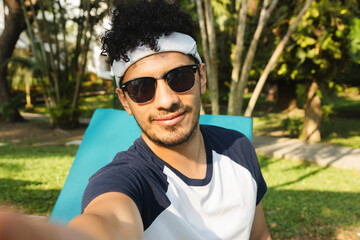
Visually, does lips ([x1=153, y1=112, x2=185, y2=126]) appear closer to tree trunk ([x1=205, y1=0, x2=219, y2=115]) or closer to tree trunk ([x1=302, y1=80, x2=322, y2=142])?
tree trunk ([x1=205, y1=0, x2=219, y2=115])

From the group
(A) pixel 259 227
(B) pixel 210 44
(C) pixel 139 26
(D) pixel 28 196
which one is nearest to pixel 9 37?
(D) pixel 28 196

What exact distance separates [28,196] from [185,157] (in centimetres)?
322

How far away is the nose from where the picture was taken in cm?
154

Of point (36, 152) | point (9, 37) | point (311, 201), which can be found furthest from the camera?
point (9, 37)

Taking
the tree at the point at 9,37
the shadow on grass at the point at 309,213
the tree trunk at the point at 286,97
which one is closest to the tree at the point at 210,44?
the shadow on grass at the point at 309,213

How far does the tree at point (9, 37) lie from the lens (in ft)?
33.5

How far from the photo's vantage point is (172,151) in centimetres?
158

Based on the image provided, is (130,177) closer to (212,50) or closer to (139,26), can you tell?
(139,26)

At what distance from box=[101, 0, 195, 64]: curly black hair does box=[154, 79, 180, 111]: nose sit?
170 millimetres

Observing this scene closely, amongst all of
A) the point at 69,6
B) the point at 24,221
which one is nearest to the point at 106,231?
the point at 24,221

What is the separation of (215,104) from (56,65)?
763 cm

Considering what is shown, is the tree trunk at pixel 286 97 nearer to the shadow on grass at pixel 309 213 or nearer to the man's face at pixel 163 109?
the shadow on grass at pixel 309 213

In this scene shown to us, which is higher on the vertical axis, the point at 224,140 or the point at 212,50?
the point at 212,50

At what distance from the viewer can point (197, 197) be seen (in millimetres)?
1398
